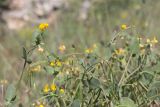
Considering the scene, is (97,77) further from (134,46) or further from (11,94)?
(11,94)

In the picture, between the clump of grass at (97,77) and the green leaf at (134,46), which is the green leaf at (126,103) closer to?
the clump of grass at (97,77)

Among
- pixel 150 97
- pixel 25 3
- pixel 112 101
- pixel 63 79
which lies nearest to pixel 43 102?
pixel 63 79

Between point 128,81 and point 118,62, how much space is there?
0.67 ft

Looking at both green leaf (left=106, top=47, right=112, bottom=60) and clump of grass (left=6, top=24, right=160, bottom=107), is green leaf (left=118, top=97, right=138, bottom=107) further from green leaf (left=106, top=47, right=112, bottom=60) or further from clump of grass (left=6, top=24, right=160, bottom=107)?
green leaf (left=106, top=47, right=112, bottom=60)

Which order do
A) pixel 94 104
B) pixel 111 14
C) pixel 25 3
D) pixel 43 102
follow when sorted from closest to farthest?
1. pixel 94 104
2. pixel 43 102
3. pixel 111 14
4. pixel 25 3

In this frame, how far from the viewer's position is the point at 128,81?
1.89 meters

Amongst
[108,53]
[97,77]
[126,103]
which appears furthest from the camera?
[108,53]

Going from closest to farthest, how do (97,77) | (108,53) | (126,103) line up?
(126,103) → (97,77) → (108,53)

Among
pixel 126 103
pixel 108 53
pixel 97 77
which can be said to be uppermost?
pixel 108 53

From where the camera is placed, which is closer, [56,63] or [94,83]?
[94,83]

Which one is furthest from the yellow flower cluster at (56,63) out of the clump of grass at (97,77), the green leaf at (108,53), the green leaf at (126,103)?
the green leaf at (126,103)

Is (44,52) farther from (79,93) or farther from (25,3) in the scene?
(25,3)

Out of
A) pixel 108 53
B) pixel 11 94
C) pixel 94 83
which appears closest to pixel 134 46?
pixel 108 53

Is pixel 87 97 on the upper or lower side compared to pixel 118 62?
lower
